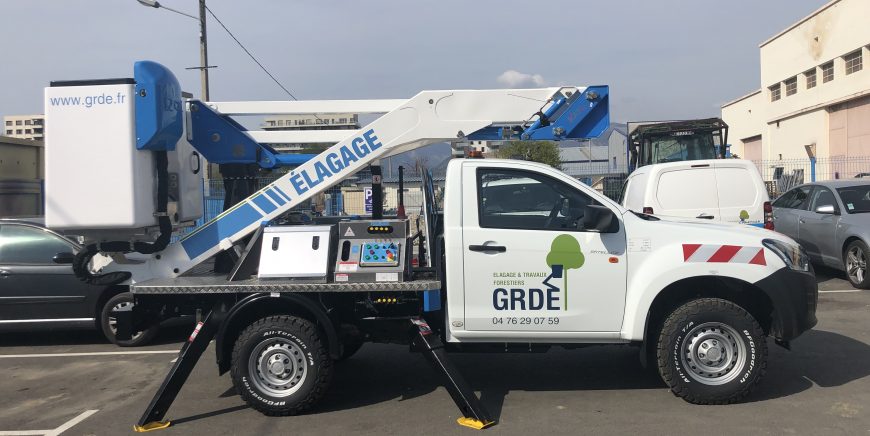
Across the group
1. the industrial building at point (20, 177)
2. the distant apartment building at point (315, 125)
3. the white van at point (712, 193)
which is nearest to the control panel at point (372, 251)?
the distant apartment building at point (315, 125)

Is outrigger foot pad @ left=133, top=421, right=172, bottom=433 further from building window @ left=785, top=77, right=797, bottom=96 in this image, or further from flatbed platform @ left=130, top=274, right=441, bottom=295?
building window @ left=785, top=77, right=797, bottom=96

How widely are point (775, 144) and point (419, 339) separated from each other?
120ft

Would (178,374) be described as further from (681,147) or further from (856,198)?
(681,147)

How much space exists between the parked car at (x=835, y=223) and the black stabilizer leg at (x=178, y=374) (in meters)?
9.18

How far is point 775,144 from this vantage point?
119 feet

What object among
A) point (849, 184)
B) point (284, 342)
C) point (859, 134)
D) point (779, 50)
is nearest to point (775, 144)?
point (779, 50)

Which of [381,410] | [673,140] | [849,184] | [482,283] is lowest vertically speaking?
[381,410]

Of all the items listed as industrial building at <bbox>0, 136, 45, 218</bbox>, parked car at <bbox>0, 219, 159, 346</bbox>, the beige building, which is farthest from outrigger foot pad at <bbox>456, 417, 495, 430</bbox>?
the beige building

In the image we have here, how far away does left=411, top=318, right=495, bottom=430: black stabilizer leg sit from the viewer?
5.00 m

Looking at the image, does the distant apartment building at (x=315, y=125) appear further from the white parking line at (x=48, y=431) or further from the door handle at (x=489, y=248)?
the white parking line at (x=48, y=431)

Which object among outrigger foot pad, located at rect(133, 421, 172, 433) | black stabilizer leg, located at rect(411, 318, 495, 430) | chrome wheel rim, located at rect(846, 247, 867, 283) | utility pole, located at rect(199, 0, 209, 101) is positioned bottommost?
outrigger foot pad, located at rect(133, 421, 172, 433)

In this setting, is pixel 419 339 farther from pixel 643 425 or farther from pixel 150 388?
pixel 150 388

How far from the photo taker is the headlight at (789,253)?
5.28m

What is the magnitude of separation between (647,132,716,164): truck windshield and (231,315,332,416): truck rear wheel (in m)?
Answer: 12.0
